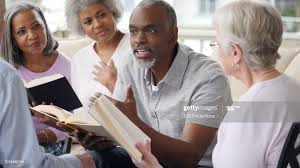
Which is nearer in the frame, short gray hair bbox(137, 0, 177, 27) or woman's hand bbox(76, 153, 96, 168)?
woman's hand bbox(76, 153, 96, 168)

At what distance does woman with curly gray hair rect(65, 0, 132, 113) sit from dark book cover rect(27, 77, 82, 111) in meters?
0.45

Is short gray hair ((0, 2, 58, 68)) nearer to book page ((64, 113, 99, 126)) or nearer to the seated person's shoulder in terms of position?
book page ((64, 113, 99, 126))

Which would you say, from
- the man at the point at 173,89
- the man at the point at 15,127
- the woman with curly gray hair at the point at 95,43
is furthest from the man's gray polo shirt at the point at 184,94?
the man at the point at 15,127

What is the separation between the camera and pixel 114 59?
1809mm

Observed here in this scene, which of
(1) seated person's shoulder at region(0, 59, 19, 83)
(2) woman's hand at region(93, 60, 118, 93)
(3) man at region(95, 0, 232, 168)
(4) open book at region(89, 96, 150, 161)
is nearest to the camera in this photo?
(1) seated person's shoulder at region(0, 59, 19, 83)

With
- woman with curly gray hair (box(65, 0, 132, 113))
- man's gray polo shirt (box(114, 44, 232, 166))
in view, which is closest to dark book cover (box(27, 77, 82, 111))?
man's gray polo shirt (box(114, 44, 232, 166))

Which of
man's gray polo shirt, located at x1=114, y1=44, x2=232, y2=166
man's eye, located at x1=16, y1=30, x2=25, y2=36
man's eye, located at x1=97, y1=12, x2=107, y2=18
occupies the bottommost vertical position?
man's gray polo shirt, located at x1=114, y1=44, x2=232, y2=166

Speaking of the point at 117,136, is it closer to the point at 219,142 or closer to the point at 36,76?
the point at 219,142

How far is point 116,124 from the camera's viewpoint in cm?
97

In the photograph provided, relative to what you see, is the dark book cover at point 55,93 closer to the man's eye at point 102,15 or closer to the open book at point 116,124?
the open book at point 116,124

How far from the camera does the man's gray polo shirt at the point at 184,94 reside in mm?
1267

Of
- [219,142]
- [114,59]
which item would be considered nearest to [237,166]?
[219,142]

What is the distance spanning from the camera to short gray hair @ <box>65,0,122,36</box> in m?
1.89

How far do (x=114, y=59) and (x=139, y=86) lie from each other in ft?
1.40
